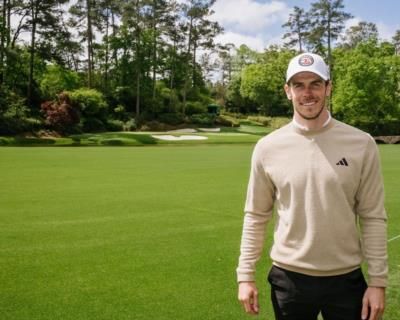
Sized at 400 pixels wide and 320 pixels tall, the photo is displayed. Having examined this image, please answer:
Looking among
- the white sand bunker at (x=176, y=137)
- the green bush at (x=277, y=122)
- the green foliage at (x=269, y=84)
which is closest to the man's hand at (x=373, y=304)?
the white sand bunker at (x=176, y=137)

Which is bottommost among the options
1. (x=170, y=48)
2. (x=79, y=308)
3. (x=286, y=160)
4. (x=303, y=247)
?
(x=79, y=308)

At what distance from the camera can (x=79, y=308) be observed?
13.5ft

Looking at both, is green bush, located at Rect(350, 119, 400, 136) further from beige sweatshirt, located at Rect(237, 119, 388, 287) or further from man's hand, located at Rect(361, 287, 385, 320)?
man's hand, located at Rect(361, 287, 385, 320)

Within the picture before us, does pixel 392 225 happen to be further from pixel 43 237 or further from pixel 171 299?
pixel 43 237

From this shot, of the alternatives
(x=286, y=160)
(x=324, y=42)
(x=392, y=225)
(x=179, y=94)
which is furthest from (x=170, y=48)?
(x=286, y=160)

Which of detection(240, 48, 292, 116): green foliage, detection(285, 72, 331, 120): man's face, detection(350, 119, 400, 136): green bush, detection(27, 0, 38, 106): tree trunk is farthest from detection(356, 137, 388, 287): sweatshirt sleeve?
detection(240, 48, 292, 116): green foliage

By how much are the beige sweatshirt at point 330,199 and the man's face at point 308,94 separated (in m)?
0.09

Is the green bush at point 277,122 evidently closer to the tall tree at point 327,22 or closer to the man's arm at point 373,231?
the tall tree at point 327,22

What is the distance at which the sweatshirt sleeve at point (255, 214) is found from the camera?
256 centimetres

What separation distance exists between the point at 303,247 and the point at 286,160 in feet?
1.43

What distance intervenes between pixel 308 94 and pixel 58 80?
156ft

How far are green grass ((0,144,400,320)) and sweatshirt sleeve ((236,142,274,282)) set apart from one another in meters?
1.54

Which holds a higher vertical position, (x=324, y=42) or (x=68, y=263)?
(x=324, y=42)

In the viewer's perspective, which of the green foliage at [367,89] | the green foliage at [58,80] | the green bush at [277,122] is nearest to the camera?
the green foliage at [367,89]
